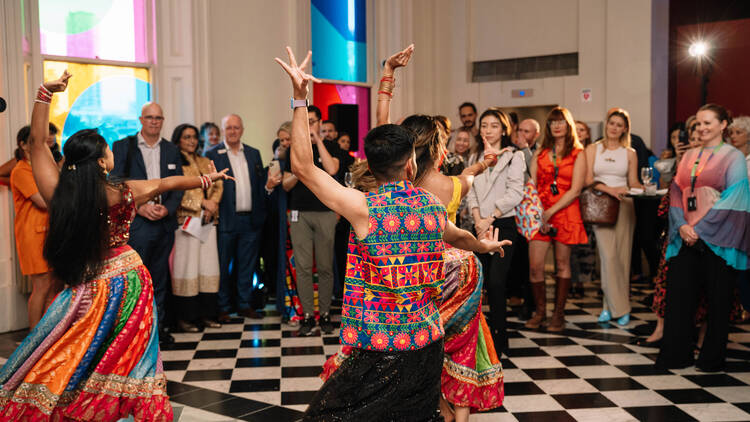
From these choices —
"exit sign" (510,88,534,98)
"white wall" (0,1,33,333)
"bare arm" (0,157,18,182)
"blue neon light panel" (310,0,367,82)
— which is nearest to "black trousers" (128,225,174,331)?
"bare arm" (0,157,18,182)

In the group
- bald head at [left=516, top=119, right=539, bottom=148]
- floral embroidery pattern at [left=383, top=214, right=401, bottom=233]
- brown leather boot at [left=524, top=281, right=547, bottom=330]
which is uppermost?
bald head at [left=516, top=119, right=539, bottom=148]

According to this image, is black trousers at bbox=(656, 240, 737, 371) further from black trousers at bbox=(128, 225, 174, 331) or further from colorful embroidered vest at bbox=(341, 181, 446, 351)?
black trousers at bbox=(128, 225, 174, 331)

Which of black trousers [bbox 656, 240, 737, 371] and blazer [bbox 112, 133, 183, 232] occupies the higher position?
blazer [bbox 112, 133, 183, 232]

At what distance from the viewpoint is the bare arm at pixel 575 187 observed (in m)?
5.74

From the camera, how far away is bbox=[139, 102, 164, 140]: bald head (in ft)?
17.8

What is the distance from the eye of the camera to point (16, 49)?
5914 millimetres

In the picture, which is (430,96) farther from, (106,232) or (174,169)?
(106,232)

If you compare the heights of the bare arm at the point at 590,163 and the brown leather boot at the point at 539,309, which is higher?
the bare arm at the point at 590,163

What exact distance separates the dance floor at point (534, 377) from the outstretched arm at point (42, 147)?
144 cm

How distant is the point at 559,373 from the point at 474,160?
1583 millimetres

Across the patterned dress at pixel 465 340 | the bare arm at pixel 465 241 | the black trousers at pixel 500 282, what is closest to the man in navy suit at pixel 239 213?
the black trousers at pixel 500 282

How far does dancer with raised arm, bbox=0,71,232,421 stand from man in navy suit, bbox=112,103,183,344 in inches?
82.7

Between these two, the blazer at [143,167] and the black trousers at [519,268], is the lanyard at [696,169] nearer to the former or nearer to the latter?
the black trousers at [519,268]

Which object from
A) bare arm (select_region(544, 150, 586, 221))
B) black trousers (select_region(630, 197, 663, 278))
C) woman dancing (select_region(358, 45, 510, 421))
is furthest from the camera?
black trousers (select_region(630, 197, 663, 278))
